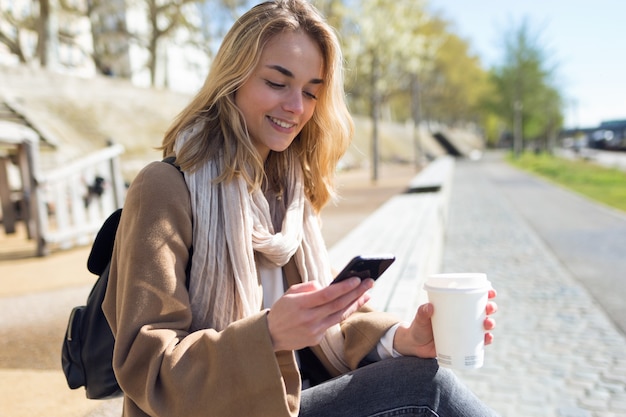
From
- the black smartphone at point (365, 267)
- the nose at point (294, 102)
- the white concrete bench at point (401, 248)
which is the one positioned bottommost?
the white concrete bench at point (401, 248)

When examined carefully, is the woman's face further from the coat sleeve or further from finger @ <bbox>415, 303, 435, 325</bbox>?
finger @ <bbox>415, 303, 435, 325</bbox>

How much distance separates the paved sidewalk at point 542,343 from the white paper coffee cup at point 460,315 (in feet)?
6.67

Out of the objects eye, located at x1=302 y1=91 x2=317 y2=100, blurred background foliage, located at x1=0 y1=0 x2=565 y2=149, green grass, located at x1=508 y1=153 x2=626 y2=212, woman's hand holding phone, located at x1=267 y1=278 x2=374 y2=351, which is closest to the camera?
woman's hand holding phone, located at x1=267 y1=278 x2=374 y2=351

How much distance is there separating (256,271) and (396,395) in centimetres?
55

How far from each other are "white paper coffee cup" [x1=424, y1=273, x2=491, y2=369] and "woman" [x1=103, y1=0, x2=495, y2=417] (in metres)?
0.09

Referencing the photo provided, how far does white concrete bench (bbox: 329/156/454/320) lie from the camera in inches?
125

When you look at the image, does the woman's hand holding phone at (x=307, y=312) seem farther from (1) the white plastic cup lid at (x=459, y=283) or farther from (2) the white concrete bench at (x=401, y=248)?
(2) the white concrete bench at (x=401, y=248)

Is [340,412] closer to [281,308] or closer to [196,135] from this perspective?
[281,308]

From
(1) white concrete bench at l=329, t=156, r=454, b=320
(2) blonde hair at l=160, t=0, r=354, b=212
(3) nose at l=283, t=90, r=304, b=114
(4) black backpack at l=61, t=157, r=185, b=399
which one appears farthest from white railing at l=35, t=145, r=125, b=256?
(3) nose at l=283, t=90, r=304, b=114

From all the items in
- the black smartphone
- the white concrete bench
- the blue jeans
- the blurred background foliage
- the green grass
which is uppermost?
the blurred background foliage

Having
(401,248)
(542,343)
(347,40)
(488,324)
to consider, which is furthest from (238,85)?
(347,40)

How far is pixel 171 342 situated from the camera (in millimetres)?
1292

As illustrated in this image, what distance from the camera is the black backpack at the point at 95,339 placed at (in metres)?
1.57

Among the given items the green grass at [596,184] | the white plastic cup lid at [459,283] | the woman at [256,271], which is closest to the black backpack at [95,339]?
the woman at [256,271]
